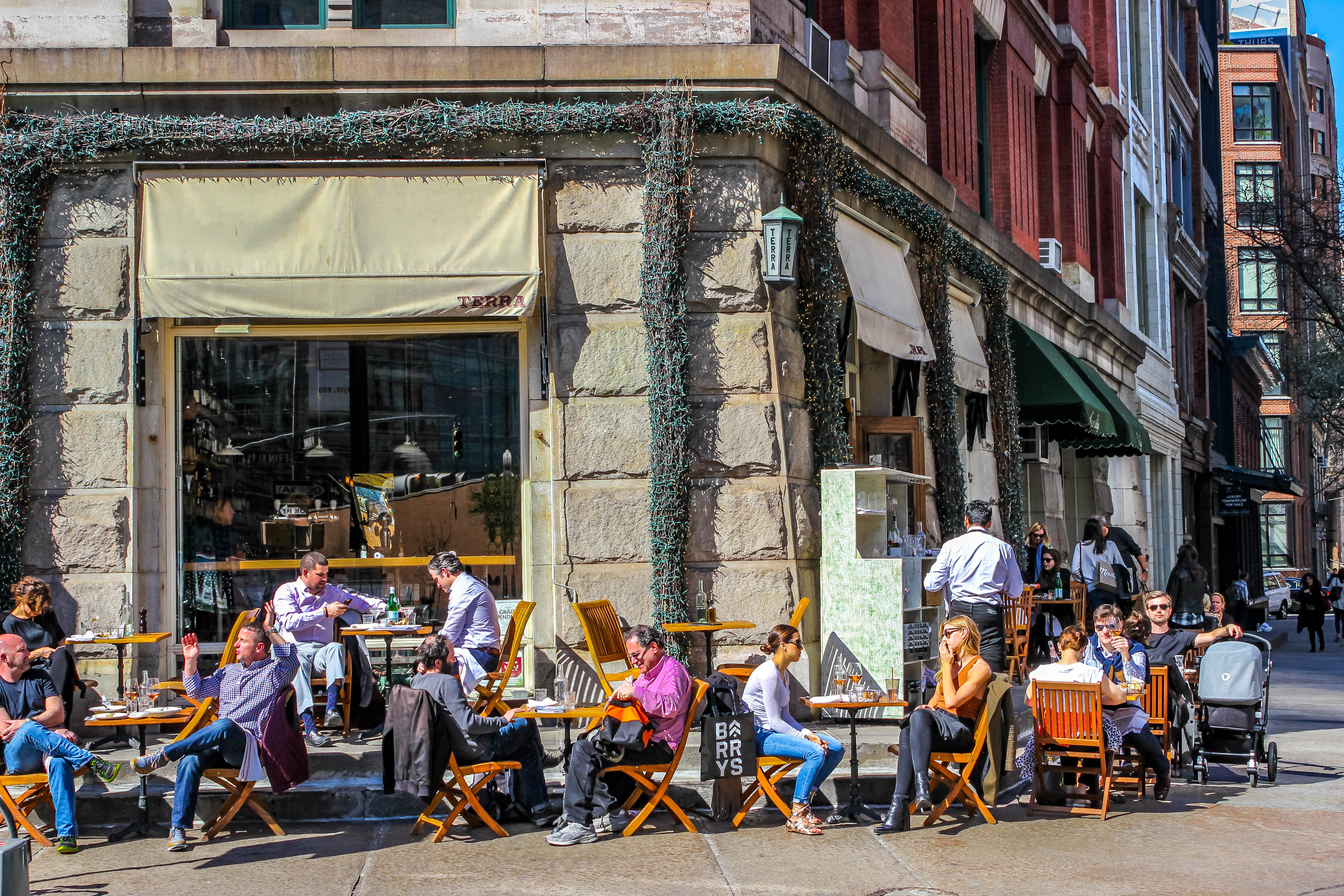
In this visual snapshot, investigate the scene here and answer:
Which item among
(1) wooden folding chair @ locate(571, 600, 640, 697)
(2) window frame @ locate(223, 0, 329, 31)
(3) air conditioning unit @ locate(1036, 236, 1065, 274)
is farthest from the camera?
(3) air conditioning unit @ locate(1036, 236, 1065, 274)

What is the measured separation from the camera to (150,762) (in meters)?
7.92

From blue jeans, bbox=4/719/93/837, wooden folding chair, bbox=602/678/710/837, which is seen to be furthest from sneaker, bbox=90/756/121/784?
wooden folding chair, bbox=602/678/710/837

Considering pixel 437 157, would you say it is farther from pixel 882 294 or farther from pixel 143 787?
pixel 143 787

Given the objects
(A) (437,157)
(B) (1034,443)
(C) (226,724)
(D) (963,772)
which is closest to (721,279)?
(A) (437,157)

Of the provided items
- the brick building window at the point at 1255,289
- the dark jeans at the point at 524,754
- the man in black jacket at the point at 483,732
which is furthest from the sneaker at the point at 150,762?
the brick building window at the point at 1255,289

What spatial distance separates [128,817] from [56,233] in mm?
4746

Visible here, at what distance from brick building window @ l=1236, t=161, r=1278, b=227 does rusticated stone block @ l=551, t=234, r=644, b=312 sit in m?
20.1

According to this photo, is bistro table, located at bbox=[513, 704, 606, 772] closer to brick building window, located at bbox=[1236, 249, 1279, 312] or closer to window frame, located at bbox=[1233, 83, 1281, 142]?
brick building window, located at bbox=[1236, 249, 1279, 312]

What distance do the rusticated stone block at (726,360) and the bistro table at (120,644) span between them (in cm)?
446

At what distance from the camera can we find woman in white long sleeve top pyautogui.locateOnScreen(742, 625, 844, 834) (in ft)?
27.2

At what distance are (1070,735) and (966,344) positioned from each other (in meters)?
7.91

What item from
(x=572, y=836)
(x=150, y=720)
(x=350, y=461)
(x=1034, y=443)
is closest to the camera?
(x=572, y=836)

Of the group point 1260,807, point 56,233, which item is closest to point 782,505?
point 1260,807

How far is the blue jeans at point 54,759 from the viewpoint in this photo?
7.85 metres
